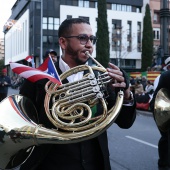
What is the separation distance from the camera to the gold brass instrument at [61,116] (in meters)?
1.69

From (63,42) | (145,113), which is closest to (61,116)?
(63,42)

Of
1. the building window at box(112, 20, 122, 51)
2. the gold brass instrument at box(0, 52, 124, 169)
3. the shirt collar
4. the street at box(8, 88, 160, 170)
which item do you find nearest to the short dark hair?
the shirt collar

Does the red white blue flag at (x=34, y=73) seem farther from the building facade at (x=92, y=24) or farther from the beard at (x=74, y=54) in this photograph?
the building facade at (x=92, y=24)

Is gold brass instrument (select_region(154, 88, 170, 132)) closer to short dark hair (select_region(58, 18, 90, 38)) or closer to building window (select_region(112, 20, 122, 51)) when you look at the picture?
short dark hair (select_region(58, 18, 90, 38))

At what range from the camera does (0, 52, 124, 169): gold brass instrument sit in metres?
1.69

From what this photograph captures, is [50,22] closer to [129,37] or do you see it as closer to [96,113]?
[129,37]

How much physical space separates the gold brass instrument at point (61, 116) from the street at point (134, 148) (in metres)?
3.01

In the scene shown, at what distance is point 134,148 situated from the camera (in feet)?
19.1

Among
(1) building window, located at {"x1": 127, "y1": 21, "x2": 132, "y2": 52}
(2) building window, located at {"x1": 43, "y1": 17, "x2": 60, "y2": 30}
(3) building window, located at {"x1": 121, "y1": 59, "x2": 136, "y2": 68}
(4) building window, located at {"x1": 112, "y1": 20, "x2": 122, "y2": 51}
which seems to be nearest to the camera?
(4) building window, located at {"x1": 112, "y1": 20, "x2": 122, "y2": 51}

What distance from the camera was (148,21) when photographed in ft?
132

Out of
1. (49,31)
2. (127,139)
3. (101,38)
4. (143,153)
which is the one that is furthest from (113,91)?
(49,31)

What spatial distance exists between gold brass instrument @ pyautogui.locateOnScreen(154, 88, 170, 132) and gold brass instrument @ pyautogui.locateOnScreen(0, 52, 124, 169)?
738mm

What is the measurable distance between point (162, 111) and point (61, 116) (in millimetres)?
992

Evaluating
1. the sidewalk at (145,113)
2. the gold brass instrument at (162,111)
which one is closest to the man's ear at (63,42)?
the gold brass instrument at (162,111)
